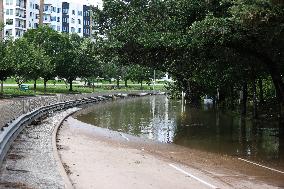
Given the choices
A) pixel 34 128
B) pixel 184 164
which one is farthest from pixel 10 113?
pixel 184 164

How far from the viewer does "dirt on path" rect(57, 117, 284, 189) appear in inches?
494

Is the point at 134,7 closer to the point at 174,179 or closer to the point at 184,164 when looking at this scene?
the point at 184,164

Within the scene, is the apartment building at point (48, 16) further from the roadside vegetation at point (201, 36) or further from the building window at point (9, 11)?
the roadside vegetation at point (201, 36)

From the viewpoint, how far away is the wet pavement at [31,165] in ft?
35.5

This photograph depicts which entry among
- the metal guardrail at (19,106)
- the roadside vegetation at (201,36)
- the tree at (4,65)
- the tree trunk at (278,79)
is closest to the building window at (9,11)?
the tree at (4,65)

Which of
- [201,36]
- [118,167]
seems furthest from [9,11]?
[118,167]

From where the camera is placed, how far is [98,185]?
38.1 feet

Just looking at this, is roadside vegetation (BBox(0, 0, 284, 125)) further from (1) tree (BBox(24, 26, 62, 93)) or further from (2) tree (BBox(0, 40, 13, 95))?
(1) tree (BBox(24, 26, 62, 93))

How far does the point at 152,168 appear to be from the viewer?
1466cm

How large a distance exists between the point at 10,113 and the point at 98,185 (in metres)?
8.73

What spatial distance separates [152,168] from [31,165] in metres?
3.78

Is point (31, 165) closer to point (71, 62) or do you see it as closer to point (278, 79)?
point (278, 79)

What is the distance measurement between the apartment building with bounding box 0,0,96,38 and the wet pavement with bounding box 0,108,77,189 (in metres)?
85.2

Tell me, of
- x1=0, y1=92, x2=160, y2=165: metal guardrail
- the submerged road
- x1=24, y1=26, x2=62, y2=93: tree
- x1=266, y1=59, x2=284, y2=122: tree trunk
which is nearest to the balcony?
x1=24, y1=26, x2=62, y2=93: tree
